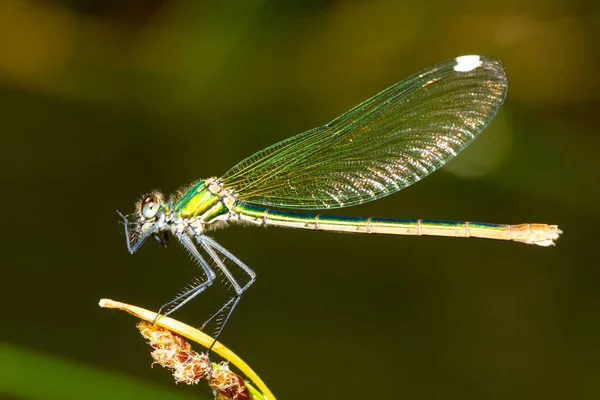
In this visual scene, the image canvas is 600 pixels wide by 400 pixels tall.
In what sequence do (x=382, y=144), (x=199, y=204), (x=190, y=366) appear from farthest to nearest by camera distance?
(x=382, y=144)
(x=199, y=204)
(x=190, y=366)

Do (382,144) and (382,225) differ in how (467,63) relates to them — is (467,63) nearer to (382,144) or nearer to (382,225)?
(382,144)

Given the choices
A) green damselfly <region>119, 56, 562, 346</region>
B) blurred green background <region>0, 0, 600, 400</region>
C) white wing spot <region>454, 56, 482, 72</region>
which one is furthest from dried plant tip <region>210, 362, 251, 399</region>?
white wing spot <region>454, 56, 482, 72</region>

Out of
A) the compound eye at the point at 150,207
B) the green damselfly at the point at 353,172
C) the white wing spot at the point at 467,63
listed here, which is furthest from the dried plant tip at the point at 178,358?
the white wing spot at the point at 467,63

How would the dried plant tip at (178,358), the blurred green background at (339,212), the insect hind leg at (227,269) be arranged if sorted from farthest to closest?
the blurred green background at (339,212)
the insect hind leg at (227,269)
the dried plant tip at (178,358)

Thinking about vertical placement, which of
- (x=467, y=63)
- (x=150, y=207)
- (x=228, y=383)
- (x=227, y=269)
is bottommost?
(x=228, y=383)

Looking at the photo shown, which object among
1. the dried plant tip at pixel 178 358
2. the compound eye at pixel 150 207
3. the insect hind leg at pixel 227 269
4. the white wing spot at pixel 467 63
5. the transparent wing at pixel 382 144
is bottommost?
the dried plant tip at pixel 178 358

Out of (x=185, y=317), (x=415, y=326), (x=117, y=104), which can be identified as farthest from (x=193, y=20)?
(x=415, y=326)

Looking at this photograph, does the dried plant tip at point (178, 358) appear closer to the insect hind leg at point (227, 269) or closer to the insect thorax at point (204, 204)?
the insect hind leg at point (227, 269)

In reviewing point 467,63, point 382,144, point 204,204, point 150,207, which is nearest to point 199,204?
point 204,204
